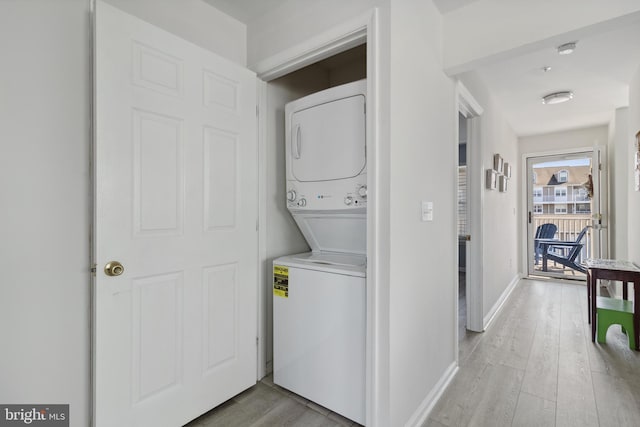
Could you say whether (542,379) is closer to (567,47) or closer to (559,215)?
(567,47)

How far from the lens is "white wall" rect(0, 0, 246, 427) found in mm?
1180

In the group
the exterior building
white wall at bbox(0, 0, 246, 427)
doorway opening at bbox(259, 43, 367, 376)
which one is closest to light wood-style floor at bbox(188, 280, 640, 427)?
doorway opening at bbox(259, 43, 367, 376)

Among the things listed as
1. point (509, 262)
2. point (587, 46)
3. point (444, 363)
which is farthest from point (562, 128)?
point (444, 363)

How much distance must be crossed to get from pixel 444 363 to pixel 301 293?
3.54 ft

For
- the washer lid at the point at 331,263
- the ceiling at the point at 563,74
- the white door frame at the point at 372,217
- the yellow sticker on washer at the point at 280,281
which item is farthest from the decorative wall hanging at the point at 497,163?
the yellow sticker on washer at the point at 280,281

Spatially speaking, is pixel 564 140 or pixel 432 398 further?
A: pixel 564 140

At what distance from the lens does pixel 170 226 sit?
152cm

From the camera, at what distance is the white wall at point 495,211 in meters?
2.92

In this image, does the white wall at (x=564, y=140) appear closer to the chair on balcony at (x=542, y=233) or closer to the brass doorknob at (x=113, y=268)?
the chair on balcony at (x=542, y=233)

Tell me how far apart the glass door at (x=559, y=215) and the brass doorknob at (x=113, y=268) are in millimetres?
5740

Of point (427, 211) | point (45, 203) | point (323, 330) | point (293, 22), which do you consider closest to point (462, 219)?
point (427, 211)

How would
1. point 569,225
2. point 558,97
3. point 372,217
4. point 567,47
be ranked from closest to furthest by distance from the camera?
point 372,217
point 567,47
point 558,97
point 569,225
